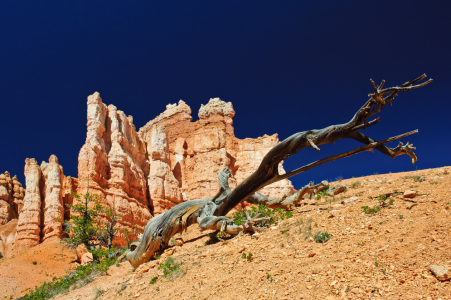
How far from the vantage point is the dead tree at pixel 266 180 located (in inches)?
265

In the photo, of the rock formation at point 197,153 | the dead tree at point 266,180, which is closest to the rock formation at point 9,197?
→ the rock formation at point 197,153

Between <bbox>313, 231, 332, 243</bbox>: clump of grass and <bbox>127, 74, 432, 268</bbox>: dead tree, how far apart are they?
2.03 meters

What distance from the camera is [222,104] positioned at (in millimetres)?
46875

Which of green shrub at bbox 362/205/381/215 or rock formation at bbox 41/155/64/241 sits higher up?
rock formation at bbox 41/155/64/241

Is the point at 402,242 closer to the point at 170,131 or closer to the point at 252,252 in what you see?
the point at 252,252

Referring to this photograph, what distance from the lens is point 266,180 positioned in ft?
27.9

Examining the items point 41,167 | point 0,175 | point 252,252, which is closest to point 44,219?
point 41,167

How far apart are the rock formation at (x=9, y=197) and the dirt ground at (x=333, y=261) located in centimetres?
3245

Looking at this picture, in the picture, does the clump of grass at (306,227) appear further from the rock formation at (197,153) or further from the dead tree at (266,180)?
the rock formation at (197,153)

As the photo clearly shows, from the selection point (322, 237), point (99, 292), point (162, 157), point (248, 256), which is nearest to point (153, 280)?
point (99, 292)

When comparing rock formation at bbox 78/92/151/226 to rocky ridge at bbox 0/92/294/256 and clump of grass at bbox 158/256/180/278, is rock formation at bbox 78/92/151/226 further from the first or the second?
clump of grass at bbox 158/256/180/278

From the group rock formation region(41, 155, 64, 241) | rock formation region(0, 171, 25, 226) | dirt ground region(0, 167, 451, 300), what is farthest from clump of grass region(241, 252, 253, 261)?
rock formation region(0, 171, 25, 226)

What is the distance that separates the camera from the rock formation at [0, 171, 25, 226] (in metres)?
31.9

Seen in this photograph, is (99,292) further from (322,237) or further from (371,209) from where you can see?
(371,209)
